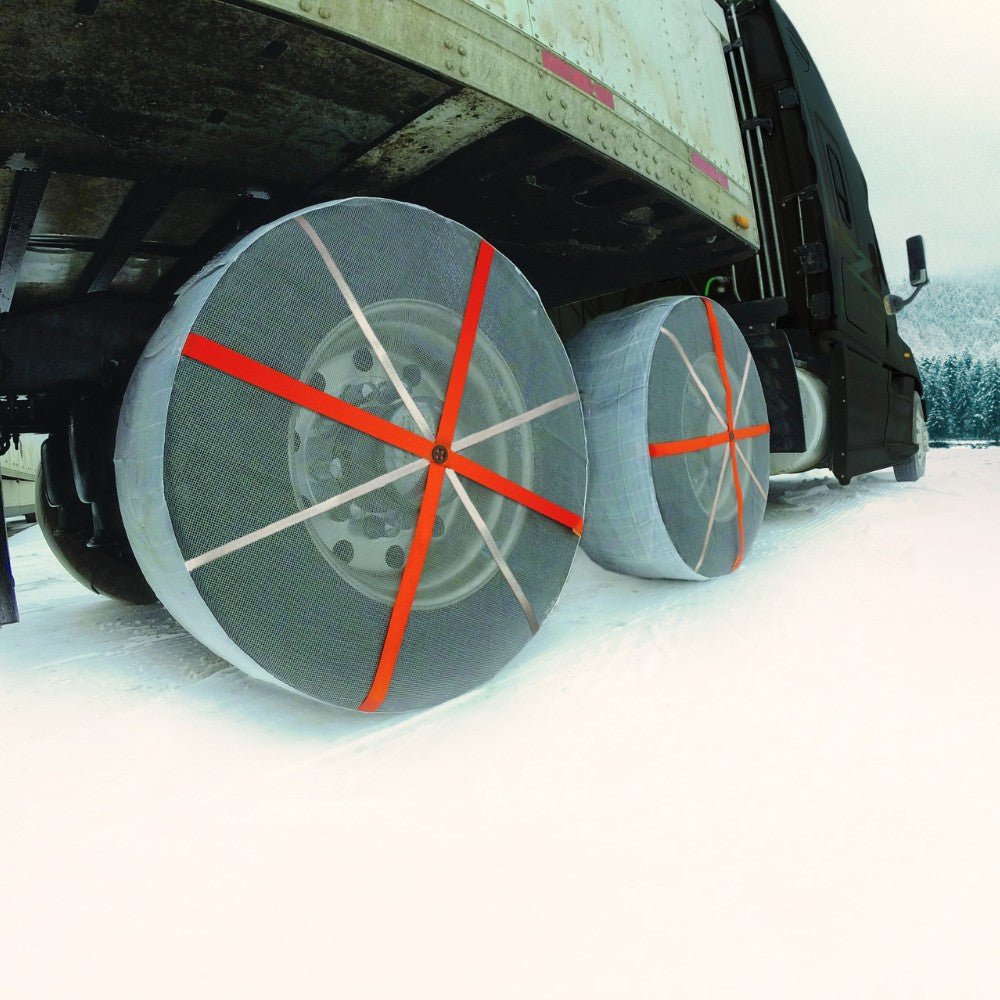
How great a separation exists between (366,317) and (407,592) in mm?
613

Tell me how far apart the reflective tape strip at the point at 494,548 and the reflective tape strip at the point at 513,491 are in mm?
30

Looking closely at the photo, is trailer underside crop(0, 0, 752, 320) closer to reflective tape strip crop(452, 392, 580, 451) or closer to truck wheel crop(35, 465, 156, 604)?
reflective tape strip crop(452, 392, 580, 451)

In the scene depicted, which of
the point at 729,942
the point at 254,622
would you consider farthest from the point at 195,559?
the point at 729,942

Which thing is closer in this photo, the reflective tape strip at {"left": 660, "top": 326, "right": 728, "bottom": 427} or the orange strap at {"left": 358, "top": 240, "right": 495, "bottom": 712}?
the orange strap at {"left": 358, "top": 240, "right": 495, "bottom": 712}

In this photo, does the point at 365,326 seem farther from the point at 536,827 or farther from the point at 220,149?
the point at 536,827

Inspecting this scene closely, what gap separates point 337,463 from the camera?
1561 mm

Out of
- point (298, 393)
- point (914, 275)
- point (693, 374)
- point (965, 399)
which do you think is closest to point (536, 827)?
point (298, 393)

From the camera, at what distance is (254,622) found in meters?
1.35

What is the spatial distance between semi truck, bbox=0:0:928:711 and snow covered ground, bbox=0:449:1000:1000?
0.26 meters

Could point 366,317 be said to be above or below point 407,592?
above

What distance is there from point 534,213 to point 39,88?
145cm

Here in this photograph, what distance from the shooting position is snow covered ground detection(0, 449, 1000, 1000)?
0.94 m

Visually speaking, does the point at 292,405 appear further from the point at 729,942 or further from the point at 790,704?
the point at 790,704

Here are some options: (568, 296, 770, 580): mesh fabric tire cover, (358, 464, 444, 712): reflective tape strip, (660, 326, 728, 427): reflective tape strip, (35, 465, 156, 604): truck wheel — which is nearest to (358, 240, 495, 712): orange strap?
(358, 464, 444, 712): reflective tape strip
